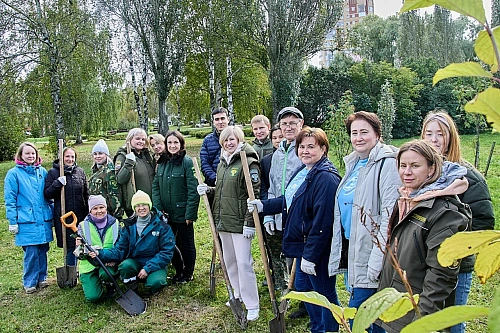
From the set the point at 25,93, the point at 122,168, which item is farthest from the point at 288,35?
the point at 122,168

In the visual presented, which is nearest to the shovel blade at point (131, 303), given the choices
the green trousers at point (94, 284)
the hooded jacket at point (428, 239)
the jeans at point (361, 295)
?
the green trousers at point (94, 284)

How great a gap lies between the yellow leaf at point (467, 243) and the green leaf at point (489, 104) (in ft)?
0.65

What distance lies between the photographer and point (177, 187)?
4.66m

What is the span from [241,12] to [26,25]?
25.4ft

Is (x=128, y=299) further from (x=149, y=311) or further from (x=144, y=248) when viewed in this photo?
(x=144, y=248)

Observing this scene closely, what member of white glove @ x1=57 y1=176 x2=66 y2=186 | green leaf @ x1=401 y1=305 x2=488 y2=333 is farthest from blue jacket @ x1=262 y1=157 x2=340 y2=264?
white glove @ x1=57 y1=176 x2=66 y2=186

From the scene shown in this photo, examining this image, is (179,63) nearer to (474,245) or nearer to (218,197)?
(218,197)

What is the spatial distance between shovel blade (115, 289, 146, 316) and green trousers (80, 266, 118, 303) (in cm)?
23

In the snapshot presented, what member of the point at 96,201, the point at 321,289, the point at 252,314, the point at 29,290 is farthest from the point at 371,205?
the point at 29,290

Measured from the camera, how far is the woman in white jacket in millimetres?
2389

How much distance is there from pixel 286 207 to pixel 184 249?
73.4 inches

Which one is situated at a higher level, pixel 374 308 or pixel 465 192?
pixel 374 308

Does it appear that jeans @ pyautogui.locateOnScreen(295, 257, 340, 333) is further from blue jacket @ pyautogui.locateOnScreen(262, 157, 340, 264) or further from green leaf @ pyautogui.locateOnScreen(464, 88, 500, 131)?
green leaf @ pyautogui.locateOnScreen(464, 88, 500, 131)

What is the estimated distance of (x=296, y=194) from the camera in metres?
3.03
